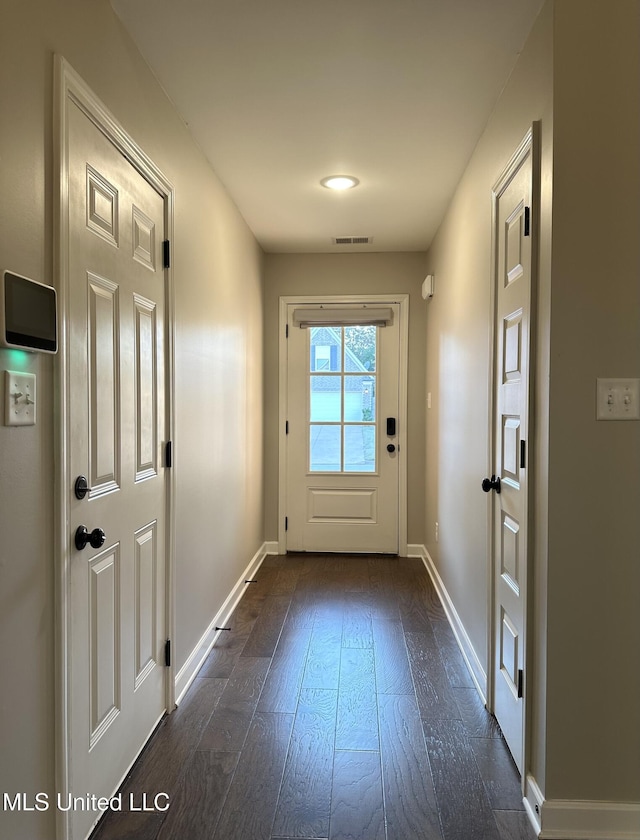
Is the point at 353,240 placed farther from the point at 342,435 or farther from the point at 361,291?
the point at 342,435

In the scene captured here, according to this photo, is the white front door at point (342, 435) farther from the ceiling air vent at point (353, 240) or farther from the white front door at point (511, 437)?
the white front door at point (511, 437)

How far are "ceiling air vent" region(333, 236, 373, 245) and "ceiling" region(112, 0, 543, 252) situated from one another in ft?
2.43

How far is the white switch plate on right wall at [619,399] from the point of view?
4.95 feet

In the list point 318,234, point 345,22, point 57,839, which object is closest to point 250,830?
point 57,839

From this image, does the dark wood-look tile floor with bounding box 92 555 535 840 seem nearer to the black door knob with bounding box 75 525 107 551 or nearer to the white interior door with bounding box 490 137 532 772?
the white interior door with bounding box 490 137 532 772

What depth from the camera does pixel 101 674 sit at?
1599 millimetres

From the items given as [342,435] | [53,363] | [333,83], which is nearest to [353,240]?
[342,435]

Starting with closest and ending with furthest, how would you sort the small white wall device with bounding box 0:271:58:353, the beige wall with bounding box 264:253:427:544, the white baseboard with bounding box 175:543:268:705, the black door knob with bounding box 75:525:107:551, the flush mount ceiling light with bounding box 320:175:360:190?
the small white wall device with bounding box 0:271:58:353 < the black door knob with bounding box 75:525:107:551 < the white baseboard with bounding box 175:543:268:705 < the flush mount ceiling light with bounding box 320:175:360:190 < the beige wall with bounding box 264:253:427:544

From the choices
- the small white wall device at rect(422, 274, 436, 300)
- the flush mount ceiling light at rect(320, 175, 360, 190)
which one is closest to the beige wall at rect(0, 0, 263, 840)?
the flush mount ceiling light at rect(320, 175, 360, 190)

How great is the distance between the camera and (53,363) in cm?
134

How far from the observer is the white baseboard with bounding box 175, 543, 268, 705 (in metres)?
2.29

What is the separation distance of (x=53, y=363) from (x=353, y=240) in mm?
3029

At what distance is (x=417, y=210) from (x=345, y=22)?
1739 millimetres

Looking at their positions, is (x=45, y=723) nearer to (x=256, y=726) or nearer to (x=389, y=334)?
(x=256, y=726)
